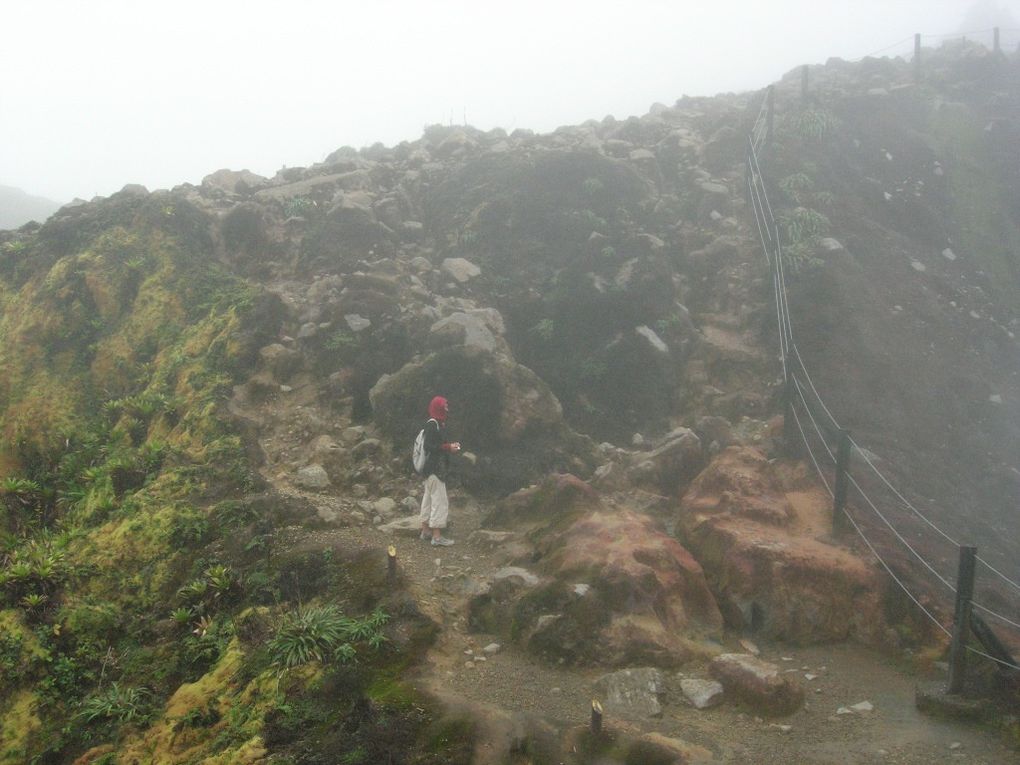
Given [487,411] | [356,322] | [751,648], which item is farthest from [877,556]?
[356,322]

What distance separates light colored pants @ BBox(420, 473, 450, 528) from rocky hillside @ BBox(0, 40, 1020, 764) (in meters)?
0.46

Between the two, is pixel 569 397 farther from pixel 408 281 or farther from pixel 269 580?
pixel 269 580

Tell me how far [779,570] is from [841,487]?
157 centimetres

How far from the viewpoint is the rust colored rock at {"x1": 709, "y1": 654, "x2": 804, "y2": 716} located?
21.6 ft

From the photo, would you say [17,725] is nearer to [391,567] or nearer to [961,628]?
[391,567]

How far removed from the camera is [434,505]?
32.6 ft

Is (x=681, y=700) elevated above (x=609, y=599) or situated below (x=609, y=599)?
below

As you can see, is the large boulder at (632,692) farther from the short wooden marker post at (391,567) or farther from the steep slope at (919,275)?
the steep slope at (919,275)

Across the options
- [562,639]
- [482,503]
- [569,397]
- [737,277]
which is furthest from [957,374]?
[562,639]

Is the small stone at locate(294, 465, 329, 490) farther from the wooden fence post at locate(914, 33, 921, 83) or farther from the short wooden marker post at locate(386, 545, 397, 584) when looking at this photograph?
the wooden fence post at locate(914, 33, 921, 83)

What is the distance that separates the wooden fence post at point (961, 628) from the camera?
254 inches

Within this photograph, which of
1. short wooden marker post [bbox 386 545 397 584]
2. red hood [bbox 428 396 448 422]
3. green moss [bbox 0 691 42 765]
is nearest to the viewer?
green moss [bbox 0 691 42 765]

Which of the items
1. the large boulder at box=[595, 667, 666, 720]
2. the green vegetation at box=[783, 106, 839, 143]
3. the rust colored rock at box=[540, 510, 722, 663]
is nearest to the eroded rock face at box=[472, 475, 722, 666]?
the rust colored rock at box=[540, 510, 722, 663]

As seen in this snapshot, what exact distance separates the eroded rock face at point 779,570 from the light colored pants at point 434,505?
3302mm
